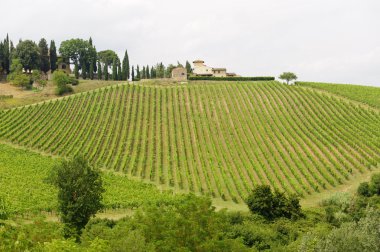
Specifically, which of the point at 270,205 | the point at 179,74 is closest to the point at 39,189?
the point at 270,205

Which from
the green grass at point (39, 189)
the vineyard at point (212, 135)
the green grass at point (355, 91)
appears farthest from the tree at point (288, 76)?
the green grass at point (39, 189)

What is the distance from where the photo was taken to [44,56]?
117 metres

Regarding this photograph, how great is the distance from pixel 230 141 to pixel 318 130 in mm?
15696

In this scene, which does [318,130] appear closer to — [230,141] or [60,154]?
[230,141]

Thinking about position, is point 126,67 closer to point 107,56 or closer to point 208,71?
point 107,56

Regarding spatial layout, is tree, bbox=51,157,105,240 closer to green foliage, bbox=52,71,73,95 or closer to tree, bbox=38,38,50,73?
green foliage, bbox=52,71,73,95

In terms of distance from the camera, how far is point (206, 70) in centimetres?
12756

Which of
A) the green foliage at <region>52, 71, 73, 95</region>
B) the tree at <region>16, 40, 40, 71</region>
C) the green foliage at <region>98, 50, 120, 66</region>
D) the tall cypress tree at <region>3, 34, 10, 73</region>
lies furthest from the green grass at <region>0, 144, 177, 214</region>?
the green foliage at <region>98, 50, 120, 66</region>

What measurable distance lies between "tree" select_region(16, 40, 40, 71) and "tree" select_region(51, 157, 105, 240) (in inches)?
3202

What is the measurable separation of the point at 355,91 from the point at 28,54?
7752 centimetres

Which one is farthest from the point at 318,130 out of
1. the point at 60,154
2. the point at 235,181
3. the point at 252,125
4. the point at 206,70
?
the point at 206,70

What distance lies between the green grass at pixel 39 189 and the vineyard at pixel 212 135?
4.25 m

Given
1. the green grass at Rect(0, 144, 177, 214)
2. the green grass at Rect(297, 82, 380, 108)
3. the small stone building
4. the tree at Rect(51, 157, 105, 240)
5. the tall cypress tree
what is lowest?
the green grass at Rect(0, 144, 177, 214)

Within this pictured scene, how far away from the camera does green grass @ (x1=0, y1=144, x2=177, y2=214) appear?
43.8 metres
